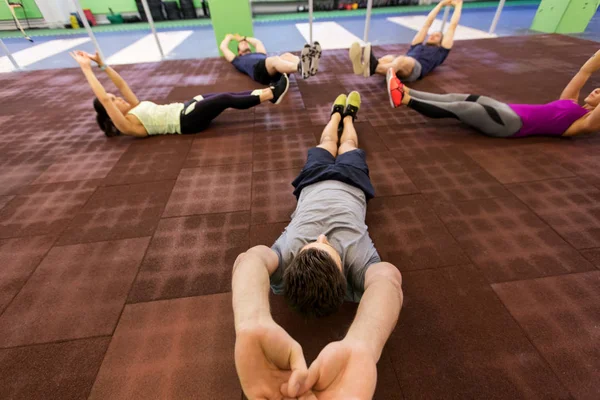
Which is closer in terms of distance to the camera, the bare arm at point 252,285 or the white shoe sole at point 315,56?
the bare arm at point 252,285

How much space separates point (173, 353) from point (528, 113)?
3.36m

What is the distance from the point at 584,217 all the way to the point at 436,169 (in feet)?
3.29

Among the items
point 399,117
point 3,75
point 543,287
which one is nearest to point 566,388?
point 543,287

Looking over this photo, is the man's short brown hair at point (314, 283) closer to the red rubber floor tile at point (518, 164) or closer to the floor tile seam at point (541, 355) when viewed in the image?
the floor tile seam at point (541, 355)

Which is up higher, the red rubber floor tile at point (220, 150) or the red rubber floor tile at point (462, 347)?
the red rubber floor tile at point (220, 150)

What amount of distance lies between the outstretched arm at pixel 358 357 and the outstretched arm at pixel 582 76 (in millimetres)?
3019

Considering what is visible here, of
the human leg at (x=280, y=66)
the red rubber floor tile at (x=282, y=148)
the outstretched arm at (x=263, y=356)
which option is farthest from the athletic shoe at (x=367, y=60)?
the outstretched arm at (x=263, y=356)

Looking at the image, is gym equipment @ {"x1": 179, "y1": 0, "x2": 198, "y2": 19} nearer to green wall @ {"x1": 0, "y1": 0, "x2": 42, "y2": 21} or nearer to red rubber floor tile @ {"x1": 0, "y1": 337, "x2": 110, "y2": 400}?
green wall @ {"x1": 0, "y1": 0, "x2": 42, "y2": 21}

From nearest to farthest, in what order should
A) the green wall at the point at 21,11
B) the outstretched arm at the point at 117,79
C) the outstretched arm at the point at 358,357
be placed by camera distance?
the outstretched arm at the point at 358,357
the outstretched arm at the point at 117,79
the green wall at the point at 21,11

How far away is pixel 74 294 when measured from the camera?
66.7 inches

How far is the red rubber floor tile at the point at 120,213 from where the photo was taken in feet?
6.77

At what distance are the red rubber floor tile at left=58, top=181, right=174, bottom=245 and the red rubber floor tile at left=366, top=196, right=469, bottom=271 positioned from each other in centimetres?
160

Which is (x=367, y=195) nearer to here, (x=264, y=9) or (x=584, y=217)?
(x=584, y=217)

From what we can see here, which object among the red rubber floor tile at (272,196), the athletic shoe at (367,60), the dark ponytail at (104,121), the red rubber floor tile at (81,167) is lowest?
the red rubber floor tile at (272,196)
